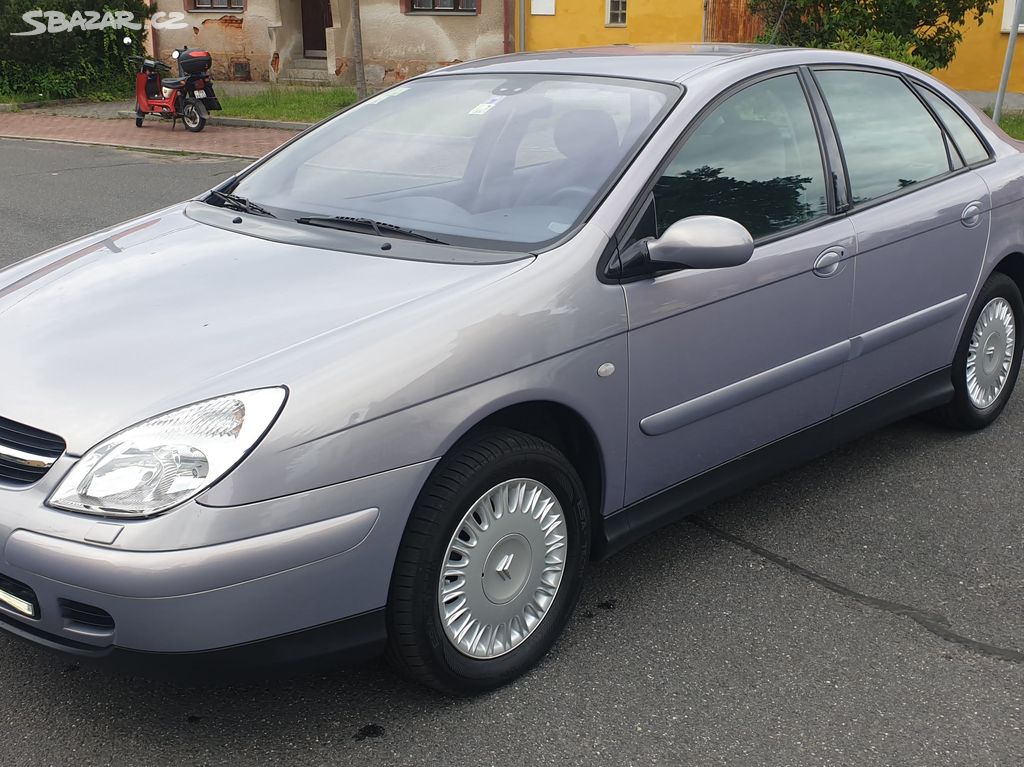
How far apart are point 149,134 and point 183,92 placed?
812mm

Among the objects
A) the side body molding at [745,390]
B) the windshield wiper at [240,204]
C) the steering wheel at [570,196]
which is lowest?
the side body molding at [745,390]

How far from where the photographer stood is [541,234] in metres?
3.10

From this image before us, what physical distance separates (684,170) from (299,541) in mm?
1644

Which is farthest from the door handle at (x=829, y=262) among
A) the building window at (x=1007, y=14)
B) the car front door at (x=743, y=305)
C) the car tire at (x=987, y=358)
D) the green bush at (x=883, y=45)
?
the building window at (x=1007, y=14)

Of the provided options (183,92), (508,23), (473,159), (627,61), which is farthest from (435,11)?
(473,159)

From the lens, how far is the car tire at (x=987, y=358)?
4.50 metres

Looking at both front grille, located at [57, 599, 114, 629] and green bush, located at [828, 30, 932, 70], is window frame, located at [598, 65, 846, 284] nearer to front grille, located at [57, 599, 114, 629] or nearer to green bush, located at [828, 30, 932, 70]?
front grille, located at [57, 599, 114, 629]

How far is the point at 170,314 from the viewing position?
286cm

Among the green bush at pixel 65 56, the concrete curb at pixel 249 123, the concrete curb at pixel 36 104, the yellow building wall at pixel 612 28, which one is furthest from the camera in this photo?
the green bush at pixel 65 56

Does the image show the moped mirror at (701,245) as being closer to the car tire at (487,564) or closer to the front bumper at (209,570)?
the car tire at (487,564)

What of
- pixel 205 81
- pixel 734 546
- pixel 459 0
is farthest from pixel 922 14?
pixel 734 546

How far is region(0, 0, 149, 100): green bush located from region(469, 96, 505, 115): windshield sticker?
17751 millimetres

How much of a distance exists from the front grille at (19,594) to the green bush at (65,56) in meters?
18.8

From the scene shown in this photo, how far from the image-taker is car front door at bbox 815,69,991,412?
3.87m
